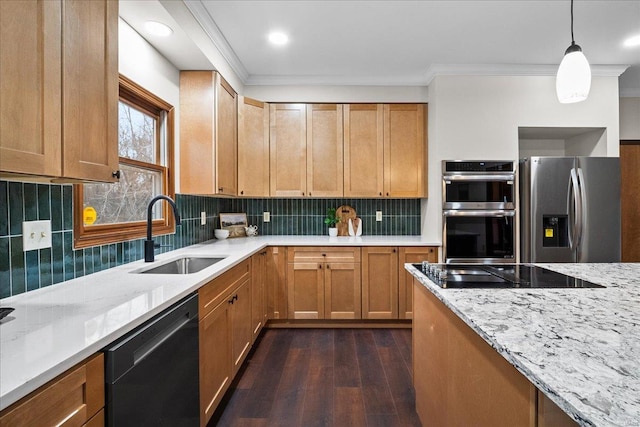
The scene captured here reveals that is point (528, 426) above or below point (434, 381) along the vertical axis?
above

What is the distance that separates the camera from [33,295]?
1322 mm

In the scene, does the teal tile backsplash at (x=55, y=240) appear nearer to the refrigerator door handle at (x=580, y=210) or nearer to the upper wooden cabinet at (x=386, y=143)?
the upper wooden cabinet at (x=386, y=143)

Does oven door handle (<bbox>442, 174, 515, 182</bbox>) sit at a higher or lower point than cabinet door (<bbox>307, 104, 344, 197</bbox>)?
lower

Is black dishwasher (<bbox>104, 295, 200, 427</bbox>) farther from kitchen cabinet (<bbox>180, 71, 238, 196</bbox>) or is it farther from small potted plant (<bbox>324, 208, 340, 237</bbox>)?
small potted plant (<bbox>324, 208, 340, 237</bbox>)

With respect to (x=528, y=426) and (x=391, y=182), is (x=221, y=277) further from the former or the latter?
(x=391, y=182)

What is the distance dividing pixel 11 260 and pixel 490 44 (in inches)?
137

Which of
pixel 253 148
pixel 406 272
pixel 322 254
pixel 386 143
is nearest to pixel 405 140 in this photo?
pixel 386 143

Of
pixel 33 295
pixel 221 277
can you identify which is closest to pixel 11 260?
pixel 33 295

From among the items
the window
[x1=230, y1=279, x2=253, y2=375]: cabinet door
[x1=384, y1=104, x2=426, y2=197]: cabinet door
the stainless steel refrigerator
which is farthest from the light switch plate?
the stainless steel refrigerator

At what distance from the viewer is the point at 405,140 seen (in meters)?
3.55

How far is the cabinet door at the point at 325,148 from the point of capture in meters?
3.55

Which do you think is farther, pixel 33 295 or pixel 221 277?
pixel 221 277

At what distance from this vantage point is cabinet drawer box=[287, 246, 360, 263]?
10.8 feet

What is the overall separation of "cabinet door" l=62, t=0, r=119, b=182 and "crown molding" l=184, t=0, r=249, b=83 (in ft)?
3.14
